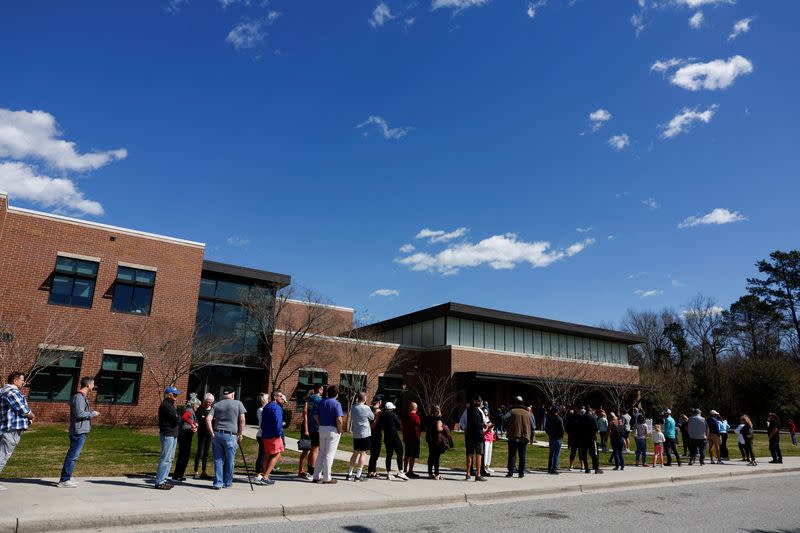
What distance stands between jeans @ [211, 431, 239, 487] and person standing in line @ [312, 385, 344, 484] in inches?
67.5

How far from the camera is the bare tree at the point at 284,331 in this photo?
27469mm

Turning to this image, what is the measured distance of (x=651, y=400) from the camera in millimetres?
39969

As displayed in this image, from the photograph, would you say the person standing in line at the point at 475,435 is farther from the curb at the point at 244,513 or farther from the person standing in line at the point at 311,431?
the person standing in line at the point at 311,431

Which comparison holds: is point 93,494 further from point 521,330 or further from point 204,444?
point 521,330

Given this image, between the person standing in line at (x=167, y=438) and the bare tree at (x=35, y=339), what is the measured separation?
47.0 feet

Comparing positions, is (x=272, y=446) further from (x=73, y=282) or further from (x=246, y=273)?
(x=246, y=273)

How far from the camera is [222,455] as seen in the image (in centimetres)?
915

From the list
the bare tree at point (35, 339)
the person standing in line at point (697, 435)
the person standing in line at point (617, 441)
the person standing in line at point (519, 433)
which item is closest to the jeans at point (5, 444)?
the person standing in line at point (519, 433)

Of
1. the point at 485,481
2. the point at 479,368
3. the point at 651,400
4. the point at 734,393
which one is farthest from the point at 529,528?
the point at 734,393

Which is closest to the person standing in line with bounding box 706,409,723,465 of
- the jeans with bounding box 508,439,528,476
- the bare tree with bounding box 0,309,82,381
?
the jeans with bounding box 508,439,528,476

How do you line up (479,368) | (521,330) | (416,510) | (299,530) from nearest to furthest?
(299,530) < (416,510) < (479,368) < (521,330)

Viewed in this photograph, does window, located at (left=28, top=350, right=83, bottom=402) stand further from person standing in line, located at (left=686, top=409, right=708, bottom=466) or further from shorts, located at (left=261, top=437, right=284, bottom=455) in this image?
person standing in line, located at (left=686, top=409, right=708, bottom=466)

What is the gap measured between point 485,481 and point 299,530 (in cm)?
573

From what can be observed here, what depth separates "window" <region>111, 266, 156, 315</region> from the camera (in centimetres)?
2452
